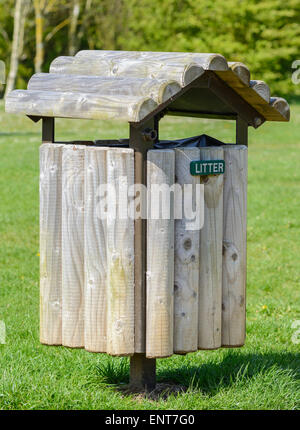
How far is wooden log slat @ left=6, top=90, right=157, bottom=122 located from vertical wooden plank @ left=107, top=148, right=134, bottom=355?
7.6 inches

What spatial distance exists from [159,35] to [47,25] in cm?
661

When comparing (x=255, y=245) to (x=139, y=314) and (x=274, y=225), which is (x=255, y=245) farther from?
(x=139, y=314)

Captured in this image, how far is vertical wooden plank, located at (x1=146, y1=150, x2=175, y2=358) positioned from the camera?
3775 mm

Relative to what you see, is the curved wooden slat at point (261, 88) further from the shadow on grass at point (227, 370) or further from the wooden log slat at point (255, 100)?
the shadow on grass at point (227, 370)

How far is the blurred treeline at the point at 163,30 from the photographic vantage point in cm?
3897

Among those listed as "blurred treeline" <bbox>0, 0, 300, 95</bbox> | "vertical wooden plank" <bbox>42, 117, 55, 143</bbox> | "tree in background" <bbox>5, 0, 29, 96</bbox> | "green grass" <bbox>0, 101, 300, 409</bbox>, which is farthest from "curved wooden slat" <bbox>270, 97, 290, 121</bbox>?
"blurred treeline" <bbox>0, 0, 300, 95</bbox>

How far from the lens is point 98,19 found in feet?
141

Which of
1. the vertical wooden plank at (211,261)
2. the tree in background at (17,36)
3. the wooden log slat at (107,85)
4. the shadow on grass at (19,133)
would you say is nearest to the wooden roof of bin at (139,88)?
the wooden log slat at (107,85)

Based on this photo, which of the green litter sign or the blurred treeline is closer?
the green litter sign

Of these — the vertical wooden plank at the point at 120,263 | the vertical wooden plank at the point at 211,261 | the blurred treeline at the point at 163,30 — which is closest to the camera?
Answer: the vertical wooden plank at the point at 120,263

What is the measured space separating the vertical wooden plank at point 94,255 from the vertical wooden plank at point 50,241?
188 mm

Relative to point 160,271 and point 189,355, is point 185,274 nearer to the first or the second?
point 160,271

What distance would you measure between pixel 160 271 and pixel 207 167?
22.0 inches

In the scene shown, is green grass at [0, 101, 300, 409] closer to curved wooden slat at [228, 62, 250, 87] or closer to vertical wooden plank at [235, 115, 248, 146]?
vertical wooden plank at [235, 115, 248, 146]
